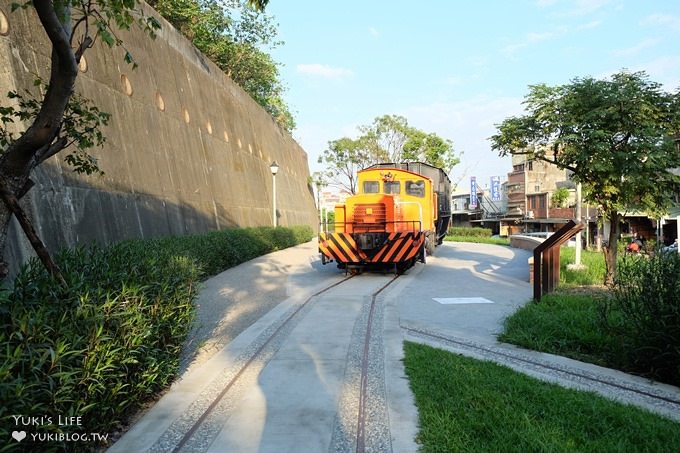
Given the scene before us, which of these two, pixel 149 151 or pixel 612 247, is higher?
pixel 149 151

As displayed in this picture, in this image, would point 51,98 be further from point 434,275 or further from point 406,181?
point 406,181

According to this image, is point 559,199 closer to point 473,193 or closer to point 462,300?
point 473,193

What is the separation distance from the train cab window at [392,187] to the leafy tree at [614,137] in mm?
6153

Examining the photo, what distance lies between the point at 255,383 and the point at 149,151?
30.9 feet

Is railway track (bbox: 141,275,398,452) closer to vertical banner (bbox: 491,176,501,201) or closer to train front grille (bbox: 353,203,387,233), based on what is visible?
train front grille (bbox: 353,203,387,233)

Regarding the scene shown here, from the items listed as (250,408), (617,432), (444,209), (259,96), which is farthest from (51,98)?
(259,96)

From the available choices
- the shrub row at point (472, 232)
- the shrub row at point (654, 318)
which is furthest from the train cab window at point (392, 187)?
the shrub row at point (472, 232)

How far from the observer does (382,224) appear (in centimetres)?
1482

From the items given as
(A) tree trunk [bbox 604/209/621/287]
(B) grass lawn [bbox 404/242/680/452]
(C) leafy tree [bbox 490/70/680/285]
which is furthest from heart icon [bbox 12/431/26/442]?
(A) tree trunk [bbox 604/209/621/287]

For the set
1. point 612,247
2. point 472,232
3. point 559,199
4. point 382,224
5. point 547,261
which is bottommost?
point 472,232

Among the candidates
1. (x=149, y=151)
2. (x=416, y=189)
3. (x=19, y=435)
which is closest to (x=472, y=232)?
(x=416, y=189)

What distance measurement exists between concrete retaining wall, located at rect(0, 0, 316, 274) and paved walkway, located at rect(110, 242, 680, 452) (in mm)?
2694

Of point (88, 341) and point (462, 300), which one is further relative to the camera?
point (462, 300)

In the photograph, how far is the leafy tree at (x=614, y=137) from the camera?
31.8 feet
